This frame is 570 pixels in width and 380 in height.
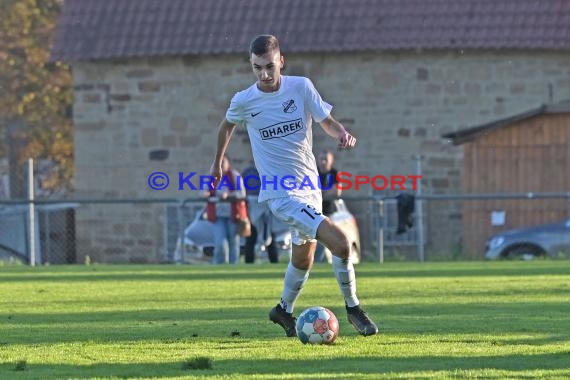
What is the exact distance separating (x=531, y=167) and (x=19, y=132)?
19.0 m

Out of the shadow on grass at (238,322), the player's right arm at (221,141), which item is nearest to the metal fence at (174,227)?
the shadow on grass at (238,322)

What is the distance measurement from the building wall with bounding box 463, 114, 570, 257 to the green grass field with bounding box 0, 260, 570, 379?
9.71 m

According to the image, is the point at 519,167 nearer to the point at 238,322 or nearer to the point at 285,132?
the point at 238,322

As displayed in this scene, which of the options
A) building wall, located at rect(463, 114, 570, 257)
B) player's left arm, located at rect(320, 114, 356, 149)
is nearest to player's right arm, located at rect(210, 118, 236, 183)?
player's left arm, located at rect(320, 114, 356, 149)

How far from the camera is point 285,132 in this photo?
11.1 metres

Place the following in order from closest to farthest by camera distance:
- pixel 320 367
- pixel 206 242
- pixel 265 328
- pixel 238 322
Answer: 1. pixel 320 367
2. pixel 265 328
3. pixel 238 322
4. pixel 206 242

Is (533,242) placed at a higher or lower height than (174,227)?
lower

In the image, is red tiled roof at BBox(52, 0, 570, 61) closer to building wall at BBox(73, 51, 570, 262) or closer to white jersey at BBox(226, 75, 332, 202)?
building wall at BBox(73, 51, 570, 262)

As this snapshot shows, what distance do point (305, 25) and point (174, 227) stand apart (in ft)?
17.1

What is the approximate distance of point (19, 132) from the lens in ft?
148

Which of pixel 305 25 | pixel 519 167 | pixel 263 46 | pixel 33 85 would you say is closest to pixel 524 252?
pixel 519 167

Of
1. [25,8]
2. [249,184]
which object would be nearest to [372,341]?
[249,184]

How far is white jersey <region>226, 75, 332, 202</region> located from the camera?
1107cm

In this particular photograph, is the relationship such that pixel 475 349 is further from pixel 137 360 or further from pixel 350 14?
pixel 350 14
